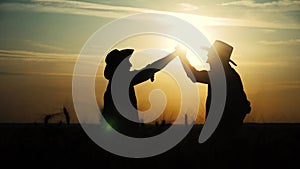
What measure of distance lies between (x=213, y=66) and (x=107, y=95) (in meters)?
2.81

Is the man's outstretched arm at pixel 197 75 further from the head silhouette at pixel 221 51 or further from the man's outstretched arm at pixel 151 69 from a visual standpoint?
the man's outstretched arm at pixel 151 69

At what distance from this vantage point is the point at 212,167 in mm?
11422

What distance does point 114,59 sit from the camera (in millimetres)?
14914

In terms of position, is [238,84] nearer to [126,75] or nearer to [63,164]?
[126,75]

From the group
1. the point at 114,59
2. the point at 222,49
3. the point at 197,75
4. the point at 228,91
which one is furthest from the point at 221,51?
the point at 114,59

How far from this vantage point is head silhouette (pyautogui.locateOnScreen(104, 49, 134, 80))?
583 inches

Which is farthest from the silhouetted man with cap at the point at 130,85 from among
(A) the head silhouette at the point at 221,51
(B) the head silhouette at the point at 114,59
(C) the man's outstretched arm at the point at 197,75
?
(A) the head silhouette at the point at 221,51

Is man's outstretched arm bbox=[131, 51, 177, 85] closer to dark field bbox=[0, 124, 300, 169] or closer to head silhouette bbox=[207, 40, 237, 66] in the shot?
head silhouette bbox=[207, 40, 237, 66]

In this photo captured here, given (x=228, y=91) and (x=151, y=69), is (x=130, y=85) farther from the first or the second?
(x=228, y=91)

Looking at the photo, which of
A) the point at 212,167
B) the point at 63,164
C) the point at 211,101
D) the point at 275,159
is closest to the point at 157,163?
the point at 212,167

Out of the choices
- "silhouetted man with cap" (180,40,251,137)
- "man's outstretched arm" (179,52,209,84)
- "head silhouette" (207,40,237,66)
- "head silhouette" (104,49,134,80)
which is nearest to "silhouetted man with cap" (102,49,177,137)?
"head silhouette" (104,49,134,80)

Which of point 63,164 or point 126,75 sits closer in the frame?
point 63,164

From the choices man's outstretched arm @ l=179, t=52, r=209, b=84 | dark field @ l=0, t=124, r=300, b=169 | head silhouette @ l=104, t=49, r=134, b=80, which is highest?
head silhouette @ l=104, t=49, r=134, b=80

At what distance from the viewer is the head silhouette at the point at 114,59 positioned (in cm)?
1481
